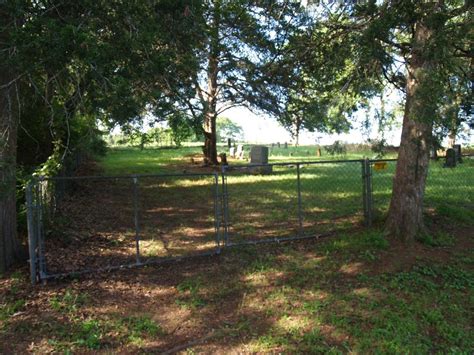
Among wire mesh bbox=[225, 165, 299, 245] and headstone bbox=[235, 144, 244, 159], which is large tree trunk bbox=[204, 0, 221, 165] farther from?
Answer: headstone bbox=[235, 144, 244, 159]

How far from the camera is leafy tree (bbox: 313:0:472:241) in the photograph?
211 inches

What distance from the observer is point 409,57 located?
7012mm

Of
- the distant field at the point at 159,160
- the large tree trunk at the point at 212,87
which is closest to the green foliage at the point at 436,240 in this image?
the distant field at the point at 159,160

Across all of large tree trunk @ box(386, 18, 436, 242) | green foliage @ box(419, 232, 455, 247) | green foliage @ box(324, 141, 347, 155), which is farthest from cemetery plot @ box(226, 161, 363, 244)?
green foliage @ box(419, 232, 455, 247)

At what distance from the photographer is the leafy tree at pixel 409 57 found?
211 inches

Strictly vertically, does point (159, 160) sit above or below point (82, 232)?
above

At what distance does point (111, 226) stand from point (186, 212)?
215 cm

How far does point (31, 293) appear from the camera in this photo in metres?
5.11

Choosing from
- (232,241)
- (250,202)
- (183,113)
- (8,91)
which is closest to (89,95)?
(8,91)

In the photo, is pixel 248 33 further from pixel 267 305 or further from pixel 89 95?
pixel 267 305

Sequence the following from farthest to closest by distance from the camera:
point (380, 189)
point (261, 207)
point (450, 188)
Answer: point (380, 189) → point (450, 188) → point (261, 207)

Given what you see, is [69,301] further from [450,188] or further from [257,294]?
[450,188]

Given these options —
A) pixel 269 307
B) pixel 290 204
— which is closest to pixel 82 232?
pixel 269 307

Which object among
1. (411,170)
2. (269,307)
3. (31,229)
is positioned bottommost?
(269,307)
